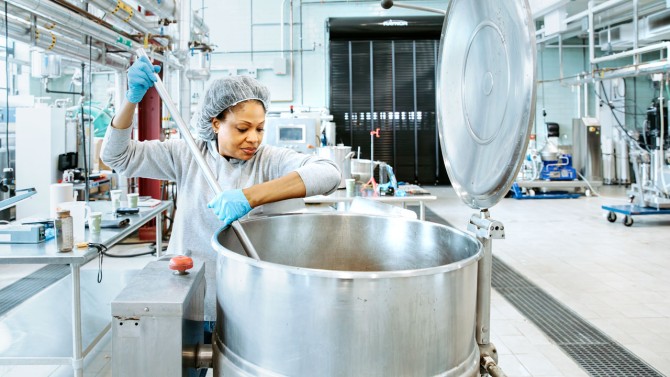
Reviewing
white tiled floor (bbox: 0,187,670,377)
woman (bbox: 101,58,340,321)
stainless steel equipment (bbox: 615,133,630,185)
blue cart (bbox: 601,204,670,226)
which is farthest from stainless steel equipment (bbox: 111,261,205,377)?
stainless steel equipment (bbox: 615,133,630,185)

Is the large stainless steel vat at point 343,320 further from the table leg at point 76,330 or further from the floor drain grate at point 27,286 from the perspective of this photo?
the floor drain grate at point 27,286

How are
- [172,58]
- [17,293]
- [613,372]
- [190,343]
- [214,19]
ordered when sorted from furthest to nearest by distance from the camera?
[214,19]
[172,58]
[17,293]
[613,372]
[190,343]

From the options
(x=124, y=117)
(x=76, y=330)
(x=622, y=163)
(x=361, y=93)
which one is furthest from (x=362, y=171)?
(x=622, y=163)

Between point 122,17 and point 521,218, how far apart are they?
457 centimetres

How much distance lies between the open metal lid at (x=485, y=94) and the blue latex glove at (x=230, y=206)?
421mm

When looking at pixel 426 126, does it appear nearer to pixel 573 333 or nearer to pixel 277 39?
pixel 277 39

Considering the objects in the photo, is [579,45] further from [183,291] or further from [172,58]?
[183,291]

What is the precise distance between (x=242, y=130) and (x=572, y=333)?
6.86 ft

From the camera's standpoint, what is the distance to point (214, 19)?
319 inches

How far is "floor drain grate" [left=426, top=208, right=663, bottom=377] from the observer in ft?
6.69

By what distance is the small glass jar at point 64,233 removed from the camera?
175 cm

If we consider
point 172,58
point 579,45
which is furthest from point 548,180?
point 172,58

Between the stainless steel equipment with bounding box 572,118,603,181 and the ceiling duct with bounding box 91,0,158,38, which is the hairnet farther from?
the stainless steel equipment with bounding box 572,118,603,181

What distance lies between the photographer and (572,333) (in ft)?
7.86
